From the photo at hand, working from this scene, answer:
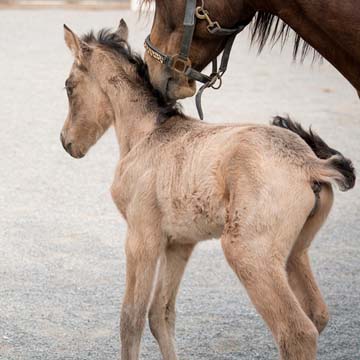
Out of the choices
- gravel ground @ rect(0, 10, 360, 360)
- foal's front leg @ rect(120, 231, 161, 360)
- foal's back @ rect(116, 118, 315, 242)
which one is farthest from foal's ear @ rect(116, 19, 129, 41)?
foal's front leg @ rect(120, 231, 161, 360)

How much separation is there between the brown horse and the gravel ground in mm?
548

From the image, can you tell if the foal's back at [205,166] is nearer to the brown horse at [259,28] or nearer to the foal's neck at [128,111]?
the foal's neck at [128,111]

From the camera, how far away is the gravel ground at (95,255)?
16.4 feet

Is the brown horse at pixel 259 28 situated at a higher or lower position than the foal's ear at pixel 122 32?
higher

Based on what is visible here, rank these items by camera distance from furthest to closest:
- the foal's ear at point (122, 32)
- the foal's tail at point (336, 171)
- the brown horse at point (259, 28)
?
the foal's ear at point (122, 32), the brown horse at point (259, 28), the foal's tail at point (336, 171)

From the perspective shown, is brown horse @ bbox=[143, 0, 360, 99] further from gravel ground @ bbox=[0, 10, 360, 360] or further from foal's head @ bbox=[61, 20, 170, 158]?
gravel ground @ bbox=[0, 10, 360, 360]

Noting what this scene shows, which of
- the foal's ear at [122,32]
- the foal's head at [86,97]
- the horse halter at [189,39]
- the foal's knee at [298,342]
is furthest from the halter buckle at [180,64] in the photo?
the foal's knee at [298,342]

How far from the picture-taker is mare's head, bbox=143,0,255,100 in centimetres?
447

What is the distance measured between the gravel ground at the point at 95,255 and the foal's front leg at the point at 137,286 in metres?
Result: 0.39

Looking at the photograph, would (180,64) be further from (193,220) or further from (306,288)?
(306,288)

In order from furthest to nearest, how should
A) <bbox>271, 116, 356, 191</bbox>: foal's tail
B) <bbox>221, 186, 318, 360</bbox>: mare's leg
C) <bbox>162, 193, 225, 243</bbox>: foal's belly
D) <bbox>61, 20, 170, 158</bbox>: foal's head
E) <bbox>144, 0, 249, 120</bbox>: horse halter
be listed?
<bbox>61, 20, 170, 158</bbox>: foal's head, <bbox>144, 0, 249, 120</bbox>: horse halter, <bbox>162, 193, 225, 243</bbox>: foal's belly, <bbox>271, 116, 356, 191</bbox>: foal's tail, <bbox>221, 186, 318, 360</bbox>: mare's leg

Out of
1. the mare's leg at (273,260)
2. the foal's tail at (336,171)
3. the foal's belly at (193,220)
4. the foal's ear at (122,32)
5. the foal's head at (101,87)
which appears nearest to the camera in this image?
the mare's leg at (273,260)

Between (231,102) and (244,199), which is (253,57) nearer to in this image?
(231,102)

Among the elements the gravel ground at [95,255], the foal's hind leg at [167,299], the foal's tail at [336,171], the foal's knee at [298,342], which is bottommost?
the gravel ground at [95,255]
